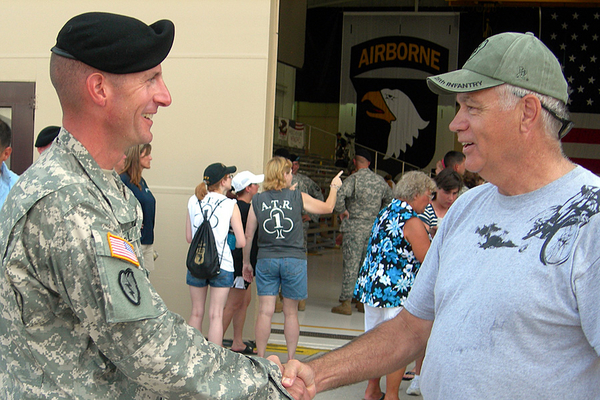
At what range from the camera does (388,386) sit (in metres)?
4.27

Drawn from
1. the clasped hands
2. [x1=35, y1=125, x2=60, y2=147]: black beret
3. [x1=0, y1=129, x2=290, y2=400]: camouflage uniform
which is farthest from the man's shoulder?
[x1=35, y1=125, x2=60, y2=147]: black beret

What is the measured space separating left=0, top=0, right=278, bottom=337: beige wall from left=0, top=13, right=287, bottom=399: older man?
14.5 feet

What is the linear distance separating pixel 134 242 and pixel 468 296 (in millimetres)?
893

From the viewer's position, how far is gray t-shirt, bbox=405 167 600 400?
134 centimetres

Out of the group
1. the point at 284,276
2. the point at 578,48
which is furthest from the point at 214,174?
the point at 578,48

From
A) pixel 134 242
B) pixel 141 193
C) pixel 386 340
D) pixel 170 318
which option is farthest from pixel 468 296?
pixel 141 193

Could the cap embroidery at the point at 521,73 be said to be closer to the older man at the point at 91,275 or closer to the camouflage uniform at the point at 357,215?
the older man at the point at 91,275

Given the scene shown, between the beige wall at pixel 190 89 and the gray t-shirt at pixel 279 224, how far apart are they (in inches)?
30.1

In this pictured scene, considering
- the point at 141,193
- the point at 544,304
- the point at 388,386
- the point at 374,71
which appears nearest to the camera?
the point at 544,304

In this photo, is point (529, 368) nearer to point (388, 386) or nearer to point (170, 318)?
point (170, 318)

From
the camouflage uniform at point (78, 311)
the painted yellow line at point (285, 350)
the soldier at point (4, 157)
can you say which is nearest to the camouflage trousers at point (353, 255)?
the painted yellow line at point (285, 350)

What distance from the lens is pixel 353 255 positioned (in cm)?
712

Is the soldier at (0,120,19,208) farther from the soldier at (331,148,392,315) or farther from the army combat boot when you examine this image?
the army combat boot

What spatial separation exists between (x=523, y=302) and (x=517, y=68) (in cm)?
63
